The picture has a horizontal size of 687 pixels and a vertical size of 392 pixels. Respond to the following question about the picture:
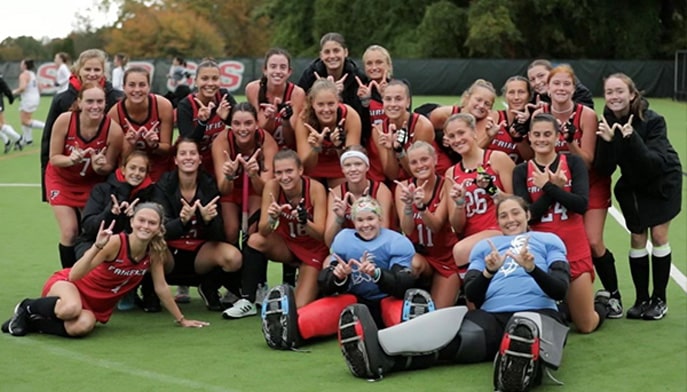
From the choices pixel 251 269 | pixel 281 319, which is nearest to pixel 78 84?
pixel 251 269

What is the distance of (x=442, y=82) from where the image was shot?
139 feet

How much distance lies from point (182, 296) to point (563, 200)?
325cm

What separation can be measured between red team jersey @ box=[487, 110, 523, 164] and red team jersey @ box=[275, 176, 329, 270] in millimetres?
1451

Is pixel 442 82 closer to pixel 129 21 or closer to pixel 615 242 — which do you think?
pixel 615 242

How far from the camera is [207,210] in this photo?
25.6 feet

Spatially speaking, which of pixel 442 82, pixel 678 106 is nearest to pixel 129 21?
pixel 442 82

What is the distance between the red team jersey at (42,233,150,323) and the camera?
7258 mm

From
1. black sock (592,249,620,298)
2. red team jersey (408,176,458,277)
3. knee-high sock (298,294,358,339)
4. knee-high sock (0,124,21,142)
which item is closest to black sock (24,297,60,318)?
knee-high sock (298,294,358,339)

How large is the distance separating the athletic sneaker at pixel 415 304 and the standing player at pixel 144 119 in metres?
2.46

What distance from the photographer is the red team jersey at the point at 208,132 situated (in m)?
8.31

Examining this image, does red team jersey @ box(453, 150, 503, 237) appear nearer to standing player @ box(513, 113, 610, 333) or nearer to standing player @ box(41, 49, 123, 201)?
standing player @ box(513, 113, 610, 333)

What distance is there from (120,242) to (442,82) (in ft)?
117

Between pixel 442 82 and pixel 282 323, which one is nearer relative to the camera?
pixel 282 323

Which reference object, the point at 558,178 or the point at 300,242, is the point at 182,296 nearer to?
the point at 300,242
